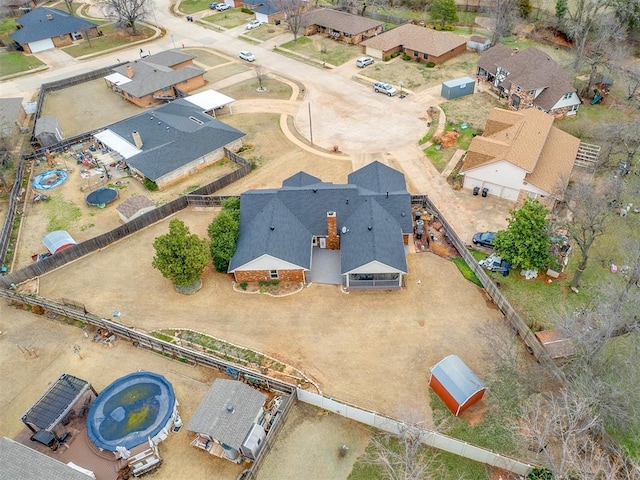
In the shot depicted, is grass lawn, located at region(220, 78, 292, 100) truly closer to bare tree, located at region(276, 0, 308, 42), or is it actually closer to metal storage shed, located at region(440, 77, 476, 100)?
bare tree, located at region(276, 0, 308, 42)

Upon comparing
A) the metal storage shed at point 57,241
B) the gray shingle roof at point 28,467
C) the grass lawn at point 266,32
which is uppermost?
the grass lawn at point 266,32

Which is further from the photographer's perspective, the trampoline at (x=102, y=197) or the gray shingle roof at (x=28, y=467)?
the trampoline at (x=102, y=197)

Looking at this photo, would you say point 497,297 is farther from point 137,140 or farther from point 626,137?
point 137,140

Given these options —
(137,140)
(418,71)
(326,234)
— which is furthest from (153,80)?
(326,234)

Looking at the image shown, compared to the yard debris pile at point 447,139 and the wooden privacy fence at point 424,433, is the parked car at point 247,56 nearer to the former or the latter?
the yard debris pile at point 447,139

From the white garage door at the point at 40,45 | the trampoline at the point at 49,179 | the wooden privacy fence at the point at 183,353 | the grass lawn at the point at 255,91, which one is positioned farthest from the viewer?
the white garage door at the point at 40,45

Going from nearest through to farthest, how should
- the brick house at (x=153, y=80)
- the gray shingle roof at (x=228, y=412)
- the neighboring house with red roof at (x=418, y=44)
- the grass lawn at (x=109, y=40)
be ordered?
the gray shingle roof at (x=228, y=412) < the brick house at (x=153, y=80) < the neighboring house with red roof at (x=418, y=44) < the grass lawn at (x=109, y=40)

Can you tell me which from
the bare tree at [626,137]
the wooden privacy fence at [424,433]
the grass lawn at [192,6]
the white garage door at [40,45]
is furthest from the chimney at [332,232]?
the grass lawn at [192,6]

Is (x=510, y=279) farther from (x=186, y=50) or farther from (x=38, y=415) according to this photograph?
(x=186, y=50)
